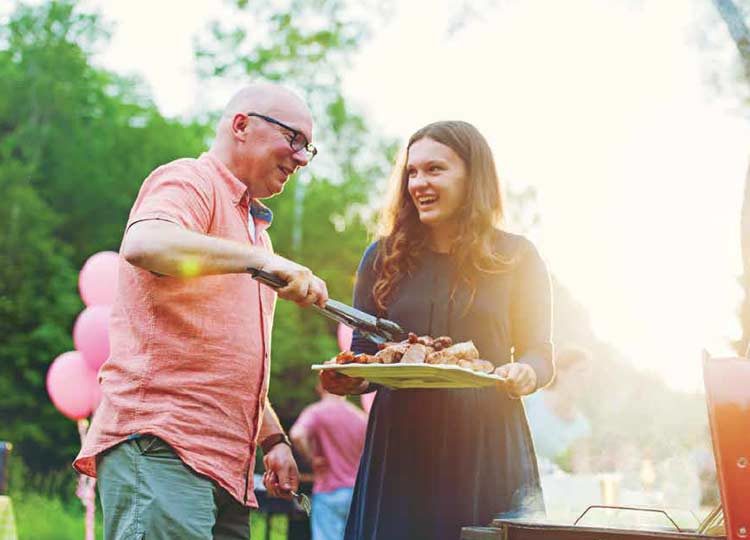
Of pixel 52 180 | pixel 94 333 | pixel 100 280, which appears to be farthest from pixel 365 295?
pixel 52 180

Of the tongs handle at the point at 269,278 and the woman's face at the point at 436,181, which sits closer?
the tongs handle at the point at 269,278

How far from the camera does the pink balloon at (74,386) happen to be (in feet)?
24.1

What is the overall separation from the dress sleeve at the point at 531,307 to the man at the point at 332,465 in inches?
189

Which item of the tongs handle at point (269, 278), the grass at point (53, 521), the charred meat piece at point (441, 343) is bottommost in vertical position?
the grass at point (53, 521)

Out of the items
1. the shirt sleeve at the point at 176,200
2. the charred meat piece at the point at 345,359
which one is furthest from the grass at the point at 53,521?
the shirt sleeve at the point at 176,200

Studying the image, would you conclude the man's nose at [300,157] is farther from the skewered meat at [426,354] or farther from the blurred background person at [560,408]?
the blurred background person at [560,408]

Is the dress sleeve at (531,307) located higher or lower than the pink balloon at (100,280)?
lower

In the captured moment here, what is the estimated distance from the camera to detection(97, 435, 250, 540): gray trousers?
2047mm

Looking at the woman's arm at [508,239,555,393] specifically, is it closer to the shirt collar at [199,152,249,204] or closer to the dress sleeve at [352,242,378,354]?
the dress sleeve at [352,242,378,354]

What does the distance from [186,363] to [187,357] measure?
14mm

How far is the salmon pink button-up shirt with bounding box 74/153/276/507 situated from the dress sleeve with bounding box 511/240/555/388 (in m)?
0.79

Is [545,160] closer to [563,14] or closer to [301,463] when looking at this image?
[301,463]

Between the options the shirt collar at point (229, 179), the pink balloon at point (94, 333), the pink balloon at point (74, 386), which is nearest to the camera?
the shirt collar at point (229, 179)

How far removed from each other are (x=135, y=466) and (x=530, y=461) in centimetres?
107
